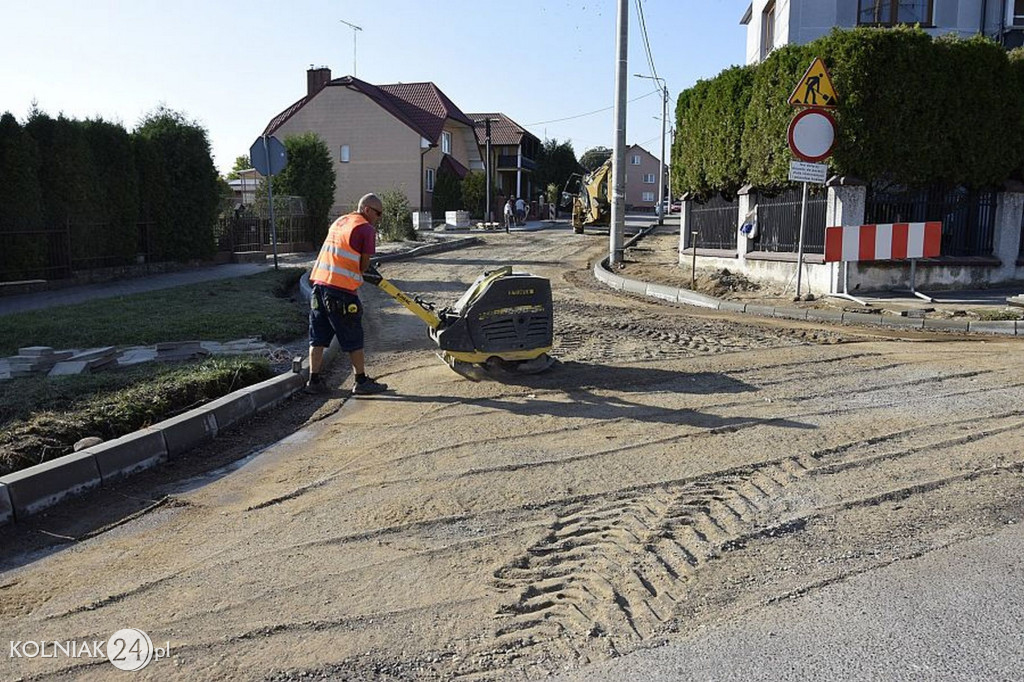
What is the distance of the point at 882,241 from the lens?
44.1 ft

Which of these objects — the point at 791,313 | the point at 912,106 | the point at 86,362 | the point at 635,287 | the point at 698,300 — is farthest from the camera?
the point at 635,287

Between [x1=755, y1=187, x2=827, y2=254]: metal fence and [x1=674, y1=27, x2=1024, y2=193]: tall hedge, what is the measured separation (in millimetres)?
561

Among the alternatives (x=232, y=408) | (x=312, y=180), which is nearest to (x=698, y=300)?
(x=232, y=408)

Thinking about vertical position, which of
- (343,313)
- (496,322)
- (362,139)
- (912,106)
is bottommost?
(496,322)

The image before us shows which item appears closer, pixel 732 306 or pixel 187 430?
pixel 187 430

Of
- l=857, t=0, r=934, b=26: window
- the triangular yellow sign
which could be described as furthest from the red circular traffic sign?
l=857, t=0, r=934, b=26: window

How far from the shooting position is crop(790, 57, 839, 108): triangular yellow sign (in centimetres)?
1289

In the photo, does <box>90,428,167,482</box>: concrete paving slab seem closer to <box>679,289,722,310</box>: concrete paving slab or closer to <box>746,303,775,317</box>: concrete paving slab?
<box>746,303,775,317</box>: concrete paving slab

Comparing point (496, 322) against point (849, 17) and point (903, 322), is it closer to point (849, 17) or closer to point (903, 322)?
point (903, 322)

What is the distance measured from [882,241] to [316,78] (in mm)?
47214

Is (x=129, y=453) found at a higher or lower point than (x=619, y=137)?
lower

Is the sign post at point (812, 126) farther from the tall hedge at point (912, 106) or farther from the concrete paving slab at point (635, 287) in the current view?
the concrete paving slab at point (635, 287)

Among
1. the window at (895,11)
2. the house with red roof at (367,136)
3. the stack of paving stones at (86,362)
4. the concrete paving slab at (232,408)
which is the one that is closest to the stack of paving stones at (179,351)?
the stack of paving stones at (86,362)

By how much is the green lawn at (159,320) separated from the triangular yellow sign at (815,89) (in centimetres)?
830
